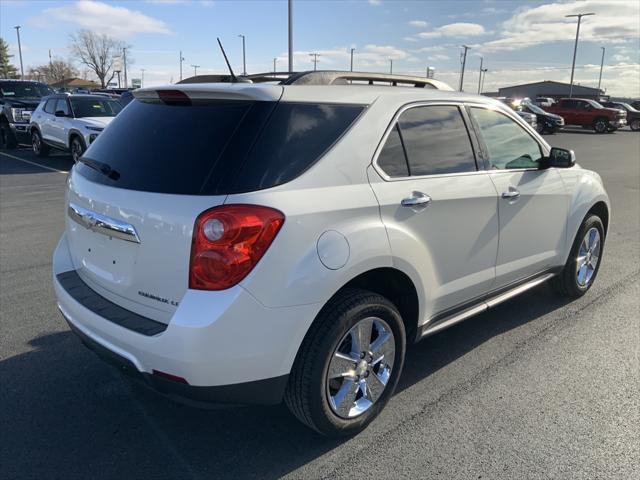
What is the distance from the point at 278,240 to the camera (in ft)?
7.71

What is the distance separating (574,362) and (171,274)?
2.79 m

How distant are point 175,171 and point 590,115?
3623 cm

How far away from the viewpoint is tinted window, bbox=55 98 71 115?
1321 centimetres

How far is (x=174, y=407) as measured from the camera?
313 cm

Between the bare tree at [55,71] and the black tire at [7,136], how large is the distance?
94.7m

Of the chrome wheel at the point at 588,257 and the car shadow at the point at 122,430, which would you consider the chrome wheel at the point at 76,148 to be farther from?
the chrome wheel at the point at 588,257

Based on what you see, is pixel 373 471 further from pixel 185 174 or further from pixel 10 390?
pixel 10 390

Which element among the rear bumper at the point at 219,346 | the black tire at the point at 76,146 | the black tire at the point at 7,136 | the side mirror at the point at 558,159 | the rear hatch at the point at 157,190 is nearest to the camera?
the rear bumper at the point at 219,346

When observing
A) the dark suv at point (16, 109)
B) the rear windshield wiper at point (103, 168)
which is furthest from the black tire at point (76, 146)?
the rear windshield wiper at point (103, 168)

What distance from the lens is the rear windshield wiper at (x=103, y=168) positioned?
2.77 metres

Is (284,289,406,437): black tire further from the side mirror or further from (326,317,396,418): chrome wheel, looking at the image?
the side mirror

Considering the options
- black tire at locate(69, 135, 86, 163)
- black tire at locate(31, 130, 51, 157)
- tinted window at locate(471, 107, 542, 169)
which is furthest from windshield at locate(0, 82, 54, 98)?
tinted window at locate(471, 107, 542, 169)

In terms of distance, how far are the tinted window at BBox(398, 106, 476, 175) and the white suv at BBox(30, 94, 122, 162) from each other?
10.5m

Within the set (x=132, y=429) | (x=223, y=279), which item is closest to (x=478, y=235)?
(x=223, y=279)
